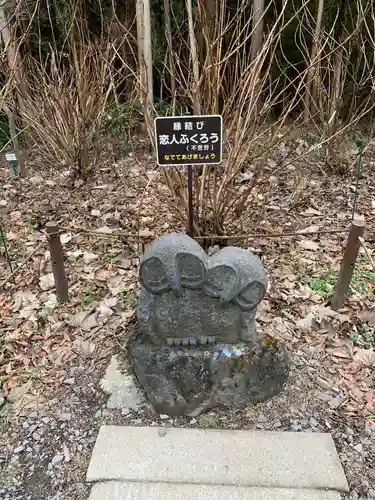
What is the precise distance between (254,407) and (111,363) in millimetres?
758

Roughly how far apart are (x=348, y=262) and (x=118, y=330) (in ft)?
4.40

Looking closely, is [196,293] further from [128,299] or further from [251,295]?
[128,299]

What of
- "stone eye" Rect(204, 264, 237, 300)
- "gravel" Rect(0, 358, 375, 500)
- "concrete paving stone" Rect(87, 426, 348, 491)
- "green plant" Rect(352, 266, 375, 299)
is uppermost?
"stone eye" Rect(204, 264, 237, 300)

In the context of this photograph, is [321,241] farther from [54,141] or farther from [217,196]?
[54,141]

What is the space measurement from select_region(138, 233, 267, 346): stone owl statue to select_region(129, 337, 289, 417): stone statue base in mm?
54

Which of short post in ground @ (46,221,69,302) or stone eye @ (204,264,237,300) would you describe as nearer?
stone eye @ (204,264,237,300)

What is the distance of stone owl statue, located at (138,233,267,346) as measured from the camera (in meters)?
1.86

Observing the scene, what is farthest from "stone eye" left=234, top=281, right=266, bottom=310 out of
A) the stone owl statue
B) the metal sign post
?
the metal sign post

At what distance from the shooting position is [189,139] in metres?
2.06

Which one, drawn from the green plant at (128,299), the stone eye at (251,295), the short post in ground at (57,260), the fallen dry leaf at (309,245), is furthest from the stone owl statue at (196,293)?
the fallen dry leaf at (309,245)

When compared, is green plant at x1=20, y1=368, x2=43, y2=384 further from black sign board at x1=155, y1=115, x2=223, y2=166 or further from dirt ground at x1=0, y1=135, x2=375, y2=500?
black sign board at x1=155, y1=115, x2=223, y2=166

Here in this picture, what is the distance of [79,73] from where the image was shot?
3.92 m

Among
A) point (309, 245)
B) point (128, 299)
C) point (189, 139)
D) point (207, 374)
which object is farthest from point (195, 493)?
point (309, 245)

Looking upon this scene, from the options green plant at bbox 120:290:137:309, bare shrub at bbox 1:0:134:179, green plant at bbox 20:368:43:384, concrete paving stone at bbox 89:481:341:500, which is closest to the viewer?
concrete paving stone at bbox 89:481:341:500
